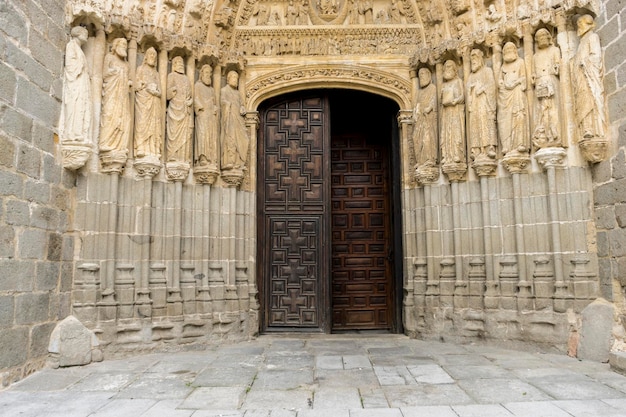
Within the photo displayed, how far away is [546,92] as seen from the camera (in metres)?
5.97

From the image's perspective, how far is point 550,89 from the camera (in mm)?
5973

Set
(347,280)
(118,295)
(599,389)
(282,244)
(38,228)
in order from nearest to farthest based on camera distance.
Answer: (599,389)
(38,228)
(118,295)
(282,244)
(347,280)

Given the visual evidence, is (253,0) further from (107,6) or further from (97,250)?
(97,250)

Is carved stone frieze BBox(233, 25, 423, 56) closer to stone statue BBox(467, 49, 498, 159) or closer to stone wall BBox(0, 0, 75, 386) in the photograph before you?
stone statue BBox(467, 49, 498, 159)

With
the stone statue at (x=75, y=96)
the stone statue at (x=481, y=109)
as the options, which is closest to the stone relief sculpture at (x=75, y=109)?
the stone statue at (x=75, y=96)

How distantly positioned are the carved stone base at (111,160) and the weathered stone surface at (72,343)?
173 centimetres

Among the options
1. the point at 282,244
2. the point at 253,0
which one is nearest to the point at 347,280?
the point at 282,244

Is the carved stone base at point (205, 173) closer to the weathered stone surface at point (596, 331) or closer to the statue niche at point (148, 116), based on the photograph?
the statue niche at point (148, 116)

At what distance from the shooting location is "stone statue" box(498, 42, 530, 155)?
615 centimetres

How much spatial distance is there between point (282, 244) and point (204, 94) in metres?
2.43

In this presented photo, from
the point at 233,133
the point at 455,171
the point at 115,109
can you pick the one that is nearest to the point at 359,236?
the point at 455,171

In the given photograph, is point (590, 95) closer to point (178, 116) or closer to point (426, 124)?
point (426, 124)

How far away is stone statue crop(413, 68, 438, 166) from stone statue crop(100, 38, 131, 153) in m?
3.90

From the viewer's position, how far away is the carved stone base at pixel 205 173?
663 centimetres
